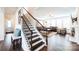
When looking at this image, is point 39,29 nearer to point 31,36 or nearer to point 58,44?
point 31,36

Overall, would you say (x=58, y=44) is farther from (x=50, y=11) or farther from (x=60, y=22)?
(x=50, y=11)

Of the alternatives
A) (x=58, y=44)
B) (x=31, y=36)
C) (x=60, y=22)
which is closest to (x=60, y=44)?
(x=58, y=44)

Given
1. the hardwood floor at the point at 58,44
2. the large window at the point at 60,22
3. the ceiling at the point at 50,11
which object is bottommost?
the hardwood floor at the point at 58,44

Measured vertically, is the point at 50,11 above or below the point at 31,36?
above

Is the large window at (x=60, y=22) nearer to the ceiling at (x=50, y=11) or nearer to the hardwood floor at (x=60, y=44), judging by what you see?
the ceiling at (x=50, y=11)

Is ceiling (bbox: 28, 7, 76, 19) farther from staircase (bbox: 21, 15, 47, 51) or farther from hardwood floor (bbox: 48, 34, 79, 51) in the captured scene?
hardwood floor (bbox: 48, 34, 79, 51)

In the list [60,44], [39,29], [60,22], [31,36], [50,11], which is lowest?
[60,44]

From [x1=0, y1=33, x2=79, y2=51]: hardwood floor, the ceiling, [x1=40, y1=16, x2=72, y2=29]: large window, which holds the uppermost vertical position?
the ceiling

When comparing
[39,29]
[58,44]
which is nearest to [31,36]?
[39,29]

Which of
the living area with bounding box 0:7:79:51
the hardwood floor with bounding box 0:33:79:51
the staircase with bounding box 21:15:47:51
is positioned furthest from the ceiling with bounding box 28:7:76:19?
the hardwood floor with bounding box 0:33:79:51

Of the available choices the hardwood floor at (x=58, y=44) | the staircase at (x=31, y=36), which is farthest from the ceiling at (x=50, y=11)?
the hardwood floor at (x=58, y=44)

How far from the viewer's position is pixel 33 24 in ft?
7.82

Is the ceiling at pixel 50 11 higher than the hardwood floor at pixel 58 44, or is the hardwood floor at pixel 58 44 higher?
the ceiling at pixel 50 11

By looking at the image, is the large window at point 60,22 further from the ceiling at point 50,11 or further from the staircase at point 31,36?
the staircase at point 31,36
